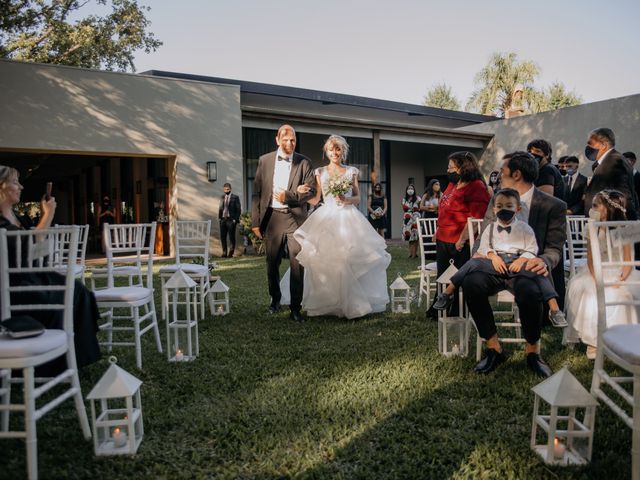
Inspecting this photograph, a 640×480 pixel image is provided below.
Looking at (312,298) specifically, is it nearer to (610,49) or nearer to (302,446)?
(302,446)

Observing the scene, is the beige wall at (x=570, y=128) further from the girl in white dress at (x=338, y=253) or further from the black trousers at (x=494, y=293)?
the black trousers at (x=494, y=293)

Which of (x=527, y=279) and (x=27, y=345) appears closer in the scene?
(x=27, y=345)

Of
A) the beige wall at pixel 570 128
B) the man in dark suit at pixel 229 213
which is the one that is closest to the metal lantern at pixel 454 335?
the man in dark suit at pixel 229 213

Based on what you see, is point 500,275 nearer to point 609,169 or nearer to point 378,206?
point 609,169

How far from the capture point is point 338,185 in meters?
5.26

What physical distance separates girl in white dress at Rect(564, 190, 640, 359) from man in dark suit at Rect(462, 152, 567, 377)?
26cm

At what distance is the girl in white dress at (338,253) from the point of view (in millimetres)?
5152

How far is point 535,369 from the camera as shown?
3.38m

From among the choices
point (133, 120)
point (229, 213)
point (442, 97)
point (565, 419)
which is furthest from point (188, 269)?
point (442, 97)

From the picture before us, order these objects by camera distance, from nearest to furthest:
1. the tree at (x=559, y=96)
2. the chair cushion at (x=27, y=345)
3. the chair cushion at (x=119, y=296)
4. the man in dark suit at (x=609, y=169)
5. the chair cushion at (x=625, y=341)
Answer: the chair cushion at (x=625, y=341), the chair cushion at (x=27, y=345), the chair cushion at (x=119, y=296), the man in dark suit at (x=609, y=169), the tree at (x=559, y=96)

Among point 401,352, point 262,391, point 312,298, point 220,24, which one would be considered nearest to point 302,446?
point 262,391

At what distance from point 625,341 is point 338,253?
326 centimetres

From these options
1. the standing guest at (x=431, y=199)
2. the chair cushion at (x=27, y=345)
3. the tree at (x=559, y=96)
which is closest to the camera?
the chair cushion at (x=27, y=345)

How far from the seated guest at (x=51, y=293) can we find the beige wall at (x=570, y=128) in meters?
14.4
